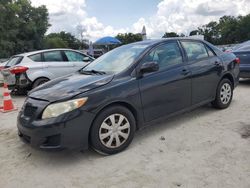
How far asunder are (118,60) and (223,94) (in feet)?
7.83

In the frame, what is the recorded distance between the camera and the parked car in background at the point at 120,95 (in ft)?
12.3

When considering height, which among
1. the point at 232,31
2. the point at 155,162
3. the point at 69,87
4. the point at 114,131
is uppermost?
the point at 232,31

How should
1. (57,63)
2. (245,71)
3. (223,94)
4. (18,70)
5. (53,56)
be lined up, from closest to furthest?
(223,94), (245,71), (18,70), (57,63), (53,56)

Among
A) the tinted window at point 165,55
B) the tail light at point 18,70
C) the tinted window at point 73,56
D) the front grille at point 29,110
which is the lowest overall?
the front grille at point 29,110

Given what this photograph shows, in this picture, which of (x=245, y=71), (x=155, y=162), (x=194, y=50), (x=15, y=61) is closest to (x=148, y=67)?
(x=155, y=162)

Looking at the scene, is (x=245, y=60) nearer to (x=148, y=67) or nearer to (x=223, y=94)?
(x=223, y=94)

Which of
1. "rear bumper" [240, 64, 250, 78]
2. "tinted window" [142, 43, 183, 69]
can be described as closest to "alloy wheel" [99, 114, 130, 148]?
"tinted window" [142, 43, 183, 69]

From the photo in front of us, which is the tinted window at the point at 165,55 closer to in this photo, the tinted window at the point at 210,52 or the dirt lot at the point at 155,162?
the tinted window at the point at 210,52

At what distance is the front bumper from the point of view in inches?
144

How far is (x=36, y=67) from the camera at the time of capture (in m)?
8.92

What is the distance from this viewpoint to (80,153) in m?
4.20

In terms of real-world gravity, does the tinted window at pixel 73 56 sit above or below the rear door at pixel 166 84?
above

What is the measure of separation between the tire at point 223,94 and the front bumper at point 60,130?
3.01m

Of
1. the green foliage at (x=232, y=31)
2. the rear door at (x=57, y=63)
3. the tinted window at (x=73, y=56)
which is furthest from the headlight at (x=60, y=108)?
the green foliage at (x=232, y=31)
